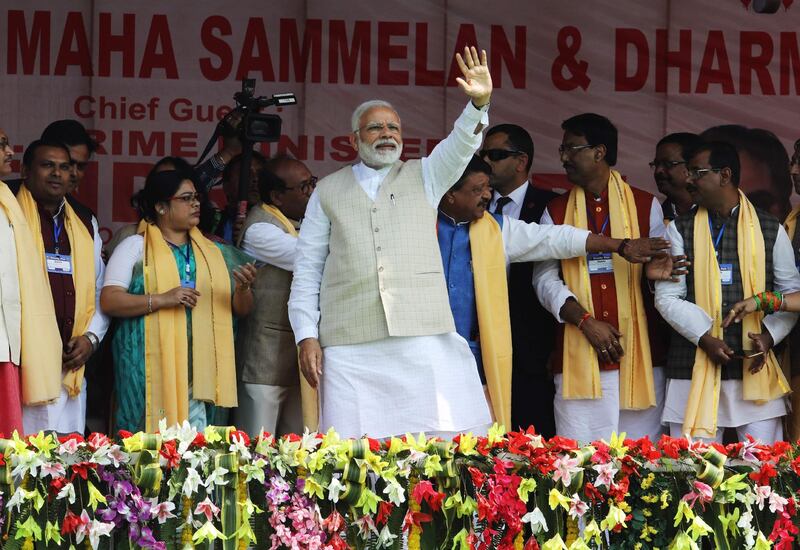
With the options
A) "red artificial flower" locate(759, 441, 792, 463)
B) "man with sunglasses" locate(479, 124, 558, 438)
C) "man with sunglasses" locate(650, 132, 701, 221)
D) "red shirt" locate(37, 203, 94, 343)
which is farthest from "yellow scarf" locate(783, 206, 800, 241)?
"red shirt" locate(37, 203, 94, 343)

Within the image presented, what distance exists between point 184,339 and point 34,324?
24.5 inches

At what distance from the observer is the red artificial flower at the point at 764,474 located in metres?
3.10

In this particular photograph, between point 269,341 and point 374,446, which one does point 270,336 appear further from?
point 374,446

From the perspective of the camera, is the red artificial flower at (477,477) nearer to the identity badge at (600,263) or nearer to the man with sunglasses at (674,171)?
the identity badge at (600,263)

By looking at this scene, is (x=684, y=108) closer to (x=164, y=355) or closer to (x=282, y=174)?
(x=282, y=174)

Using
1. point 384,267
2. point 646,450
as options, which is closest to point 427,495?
point 646,450

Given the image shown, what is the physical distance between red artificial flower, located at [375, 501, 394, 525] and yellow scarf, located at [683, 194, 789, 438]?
6.06ft

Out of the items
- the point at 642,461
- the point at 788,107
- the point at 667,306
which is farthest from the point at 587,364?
the point at 788,107

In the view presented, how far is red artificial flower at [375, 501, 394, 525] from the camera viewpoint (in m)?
3.12

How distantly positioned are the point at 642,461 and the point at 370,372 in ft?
4.31

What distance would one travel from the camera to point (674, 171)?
5387mm

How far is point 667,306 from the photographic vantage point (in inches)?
187

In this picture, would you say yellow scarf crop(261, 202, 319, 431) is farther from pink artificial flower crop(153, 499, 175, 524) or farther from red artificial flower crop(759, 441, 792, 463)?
red artificial flower crop(759, 441, 792, 463)

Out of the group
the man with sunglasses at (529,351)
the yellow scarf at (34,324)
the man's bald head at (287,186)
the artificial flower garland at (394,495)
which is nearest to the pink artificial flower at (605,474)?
the artificial flower garland at (394,495)
